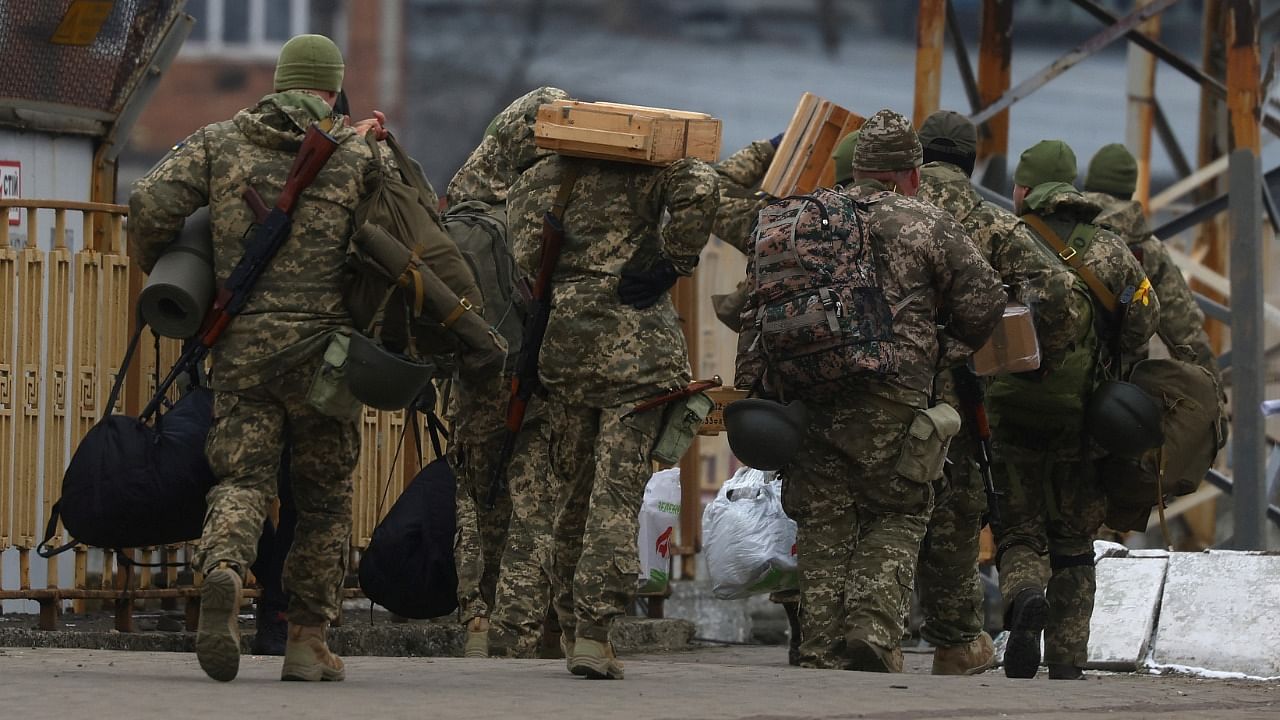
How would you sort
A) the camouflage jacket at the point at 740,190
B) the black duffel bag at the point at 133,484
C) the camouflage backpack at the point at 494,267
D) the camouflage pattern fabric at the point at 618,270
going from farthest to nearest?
the camouflage jacket at the point at 740,190 < the camouflage backpack at the point at 494,267 < the camouflage pattern fabric at the point at 618,270 < the black duffel bag at the point at 133,484

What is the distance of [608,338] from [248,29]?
42.4 ft

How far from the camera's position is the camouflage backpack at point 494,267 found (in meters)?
8.38

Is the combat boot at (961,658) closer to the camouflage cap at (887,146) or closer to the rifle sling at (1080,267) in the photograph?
the rifle sling at (1080,267)

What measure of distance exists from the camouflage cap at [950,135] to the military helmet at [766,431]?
140 centimetres

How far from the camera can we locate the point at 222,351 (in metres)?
6.67

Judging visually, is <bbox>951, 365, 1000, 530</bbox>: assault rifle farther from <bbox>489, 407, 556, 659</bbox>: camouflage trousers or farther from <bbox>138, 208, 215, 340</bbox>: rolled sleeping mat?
<bbox>138, 208, 215, 340</bbox>: rolled sleeping mat

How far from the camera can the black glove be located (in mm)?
7512

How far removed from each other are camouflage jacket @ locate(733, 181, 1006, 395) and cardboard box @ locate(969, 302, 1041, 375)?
0.37 metres

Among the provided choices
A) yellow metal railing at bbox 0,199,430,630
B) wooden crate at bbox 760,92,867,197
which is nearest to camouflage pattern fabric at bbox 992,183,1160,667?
wooden crate at bbox 760,92,867,197

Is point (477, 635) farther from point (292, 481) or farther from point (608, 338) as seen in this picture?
point (292, 481)

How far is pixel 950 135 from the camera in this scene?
8.48 m

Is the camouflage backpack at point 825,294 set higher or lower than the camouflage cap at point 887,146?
lower

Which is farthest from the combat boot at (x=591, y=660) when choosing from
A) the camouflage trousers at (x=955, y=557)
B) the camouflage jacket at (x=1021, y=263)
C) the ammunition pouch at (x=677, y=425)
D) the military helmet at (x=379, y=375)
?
the camouflage jacket at (x=1021, y=263)

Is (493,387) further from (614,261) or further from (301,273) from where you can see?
(301,273)
